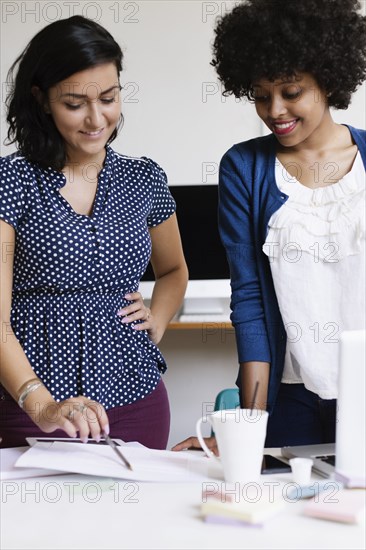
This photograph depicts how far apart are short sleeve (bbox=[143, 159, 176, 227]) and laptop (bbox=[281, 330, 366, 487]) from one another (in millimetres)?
709

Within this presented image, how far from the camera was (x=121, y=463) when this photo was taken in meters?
1.19

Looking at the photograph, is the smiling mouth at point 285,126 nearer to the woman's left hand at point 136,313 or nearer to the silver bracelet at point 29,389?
the woman's left hand at point 136,313

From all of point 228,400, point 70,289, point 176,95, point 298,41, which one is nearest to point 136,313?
point 70,289

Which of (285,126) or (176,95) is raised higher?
(176,95)

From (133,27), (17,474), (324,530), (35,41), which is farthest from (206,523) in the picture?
(133,27)

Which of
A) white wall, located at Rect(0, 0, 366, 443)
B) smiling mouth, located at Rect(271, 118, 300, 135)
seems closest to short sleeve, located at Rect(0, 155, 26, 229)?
smiling mouth, located at Rect(271, 118, 300, 135)

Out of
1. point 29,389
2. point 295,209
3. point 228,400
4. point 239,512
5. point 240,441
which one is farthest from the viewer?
point 228,400

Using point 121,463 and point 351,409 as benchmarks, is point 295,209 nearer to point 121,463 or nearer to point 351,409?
point 351,409

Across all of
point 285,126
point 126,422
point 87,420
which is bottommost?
point 126,422

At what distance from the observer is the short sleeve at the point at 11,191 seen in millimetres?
1454

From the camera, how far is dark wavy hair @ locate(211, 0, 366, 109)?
1.39 meters

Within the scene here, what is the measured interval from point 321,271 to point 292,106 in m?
0.30

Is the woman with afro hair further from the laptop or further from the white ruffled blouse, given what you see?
the laptop

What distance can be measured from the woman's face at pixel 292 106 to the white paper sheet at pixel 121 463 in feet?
1.98
